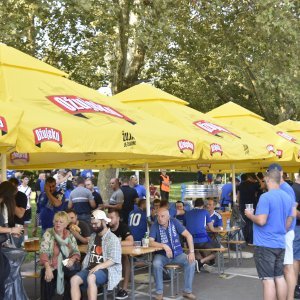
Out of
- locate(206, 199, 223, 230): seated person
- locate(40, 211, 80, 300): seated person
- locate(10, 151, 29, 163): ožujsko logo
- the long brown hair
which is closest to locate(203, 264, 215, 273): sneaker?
locate(206, 199, 223, 230): seated person

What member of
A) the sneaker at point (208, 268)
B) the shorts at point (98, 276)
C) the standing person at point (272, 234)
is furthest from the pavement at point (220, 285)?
the standing person at point (272, 234)

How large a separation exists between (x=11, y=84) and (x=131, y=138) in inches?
59.2

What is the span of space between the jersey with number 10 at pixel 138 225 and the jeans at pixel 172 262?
1.25m

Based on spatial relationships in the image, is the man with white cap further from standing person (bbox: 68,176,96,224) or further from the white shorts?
standing person (bbox: 68,176,96,224)

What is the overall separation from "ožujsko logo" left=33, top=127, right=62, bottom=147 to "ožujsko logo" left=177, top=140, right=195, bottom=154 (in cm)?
246

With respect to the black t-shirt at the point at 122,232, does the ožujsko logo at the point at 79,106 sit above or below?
above

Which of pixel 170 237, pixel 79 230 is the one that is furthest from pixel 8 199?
pixel 170 237

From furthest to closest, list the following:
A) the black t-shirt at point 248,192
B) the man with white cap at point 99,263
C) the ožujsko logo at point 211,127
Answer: the black t-shirt at point 248,192
the ožujsko logo at point 211,127
the man with white cap at point 99,263

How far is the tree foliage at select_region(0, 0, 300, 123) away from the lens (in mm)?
14883

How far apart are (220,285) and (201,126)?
2783 millimetres

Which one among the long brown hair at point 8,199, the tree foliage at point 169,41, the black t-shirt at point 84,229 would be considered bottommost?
the black t-shirt at point 84,229

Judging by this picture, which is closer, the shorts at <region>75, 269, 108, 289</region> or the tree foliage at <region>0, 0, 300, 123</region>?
the shorts at <region>75, 269, 108, 289</region>

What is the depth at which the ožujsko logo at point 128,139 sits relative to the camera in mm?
6227

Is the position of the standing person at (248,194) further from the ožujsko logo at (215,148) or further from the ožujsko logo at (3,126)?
the ožujsko logo at (3,126)
